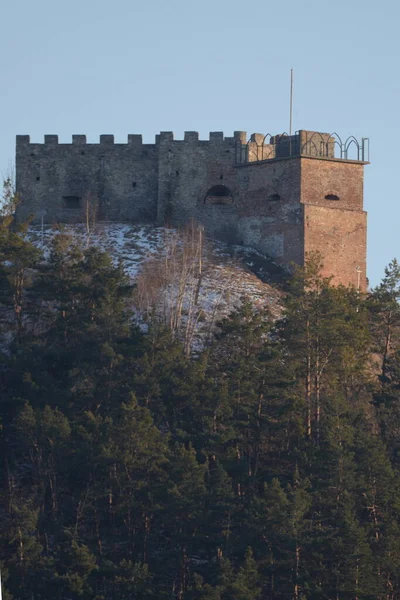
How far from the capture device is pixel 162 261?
55469 millimetres

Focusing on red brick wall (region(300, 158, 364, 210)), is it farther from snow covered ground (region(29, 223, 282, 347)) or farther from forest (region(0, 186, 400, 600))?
forest (region(0, 186, 400, 600))

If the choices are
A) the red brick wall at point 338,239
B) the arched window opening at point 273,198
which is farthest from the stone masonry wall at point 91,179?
the red brick wall at point 338,239

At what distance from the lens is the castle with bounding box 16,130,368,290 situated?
5556 centimetres

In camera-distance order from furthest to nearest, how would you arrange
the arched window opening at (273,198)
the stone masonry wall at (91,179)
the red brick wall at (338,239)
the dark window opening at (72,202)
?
1. the dark window opening at (72,202)
2. the stone masonry wall at (91,179)
3. the arched window opening at (273,198)
4. the red brick wall at (338,239)

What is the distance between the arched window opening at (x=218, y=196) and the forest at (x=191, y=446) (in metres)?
8.05

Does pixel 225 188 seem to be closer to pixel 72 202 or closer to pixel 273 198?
pixel 273 198

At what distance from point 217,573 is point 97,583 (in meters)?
3.15

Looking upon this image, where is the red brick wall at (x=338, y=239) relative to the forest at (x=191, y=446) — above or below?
above

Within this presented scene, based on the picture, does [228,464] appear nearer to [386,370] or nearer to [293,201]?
[386,370]

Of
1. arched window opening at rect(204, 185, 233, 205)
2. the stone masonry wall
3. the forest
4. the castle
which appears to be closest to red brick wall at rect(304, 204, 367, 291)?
the castle

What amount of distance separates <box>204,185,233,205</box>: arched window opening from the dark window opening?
483 cm

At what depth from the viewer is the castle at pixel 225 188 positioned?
55.6m

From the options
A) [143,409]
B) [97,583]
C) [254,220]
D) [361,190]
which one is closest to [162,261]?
[254,220]

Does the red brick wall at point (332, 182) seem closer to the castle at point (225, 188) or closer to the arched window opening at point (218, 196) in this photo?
the castle at point (225, 188)
